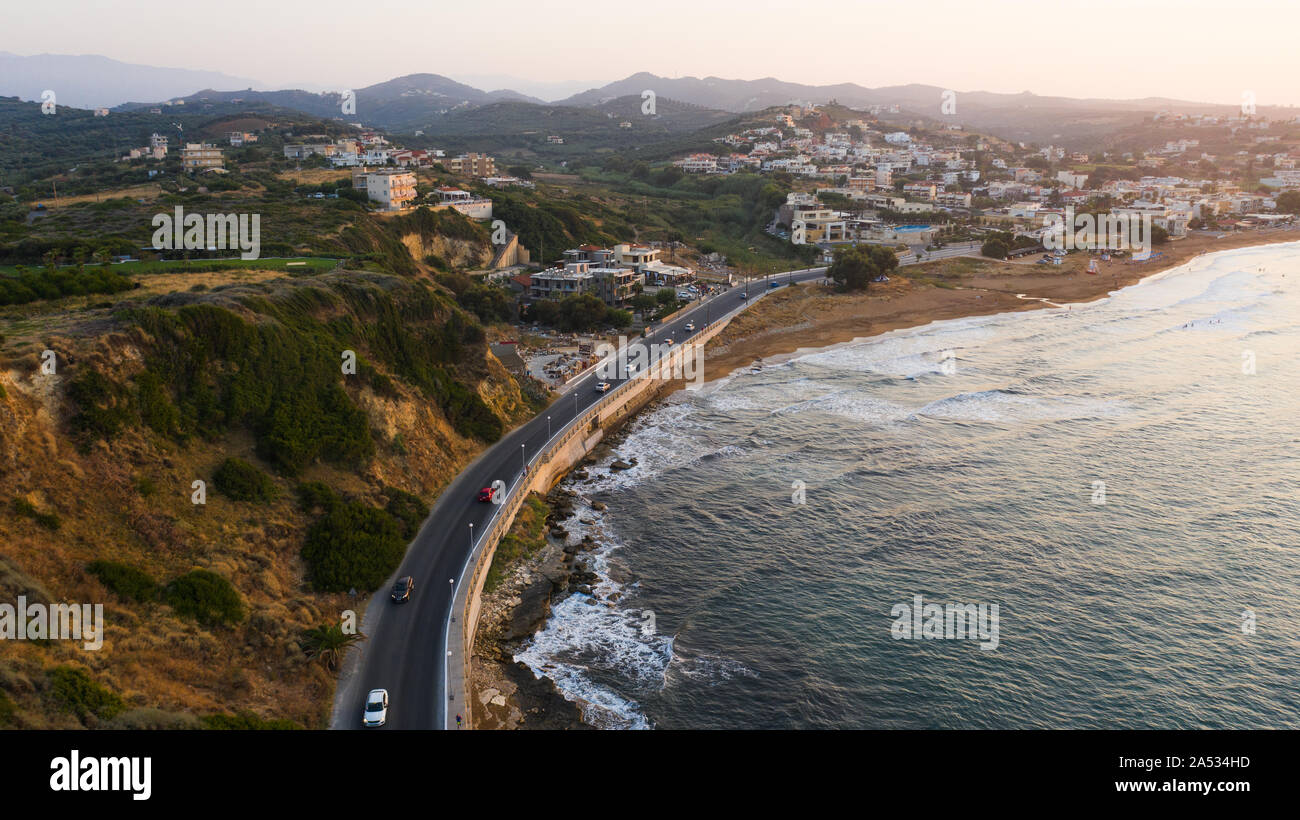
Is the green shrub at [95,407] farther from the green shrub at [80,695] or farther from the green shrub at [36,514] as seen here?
the green shrub at [80,695]

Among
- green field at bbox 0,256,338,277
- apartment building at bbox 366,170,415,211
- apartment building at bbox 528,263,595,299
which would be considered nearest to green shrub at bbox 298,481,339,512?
green field at bbox 0,256,338,277

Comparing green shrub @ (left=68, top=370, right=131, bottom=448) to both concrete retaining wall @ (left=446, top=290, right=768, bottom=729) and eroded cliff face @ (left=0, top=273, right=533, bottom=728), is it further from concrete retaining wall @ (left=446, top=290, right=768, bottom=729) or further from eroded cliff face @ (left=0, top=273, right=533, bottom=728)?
concrete retaining wall @ (left=446, top=290, right=768, bottom=729)

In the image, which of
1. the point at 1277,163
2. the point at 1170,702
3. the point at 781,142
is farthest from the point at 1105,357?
the point at 1277,163

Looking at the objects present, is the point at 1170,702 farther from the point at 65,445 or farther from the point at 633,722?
the point at 65,445

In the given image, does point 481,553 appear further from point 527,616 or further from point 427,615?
point 427,615

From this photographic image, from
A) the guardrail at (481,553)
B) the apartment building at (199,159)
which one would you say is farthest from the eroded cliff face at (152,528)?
the apartment building at (199,159)

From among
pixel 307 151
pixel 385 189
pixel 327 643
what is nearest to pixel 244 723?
pixel 327 643
